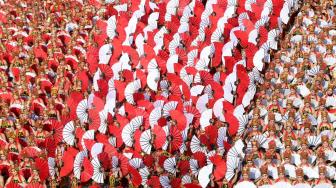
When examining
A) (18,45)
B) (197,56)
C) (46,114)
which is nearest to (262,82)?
(197,56)

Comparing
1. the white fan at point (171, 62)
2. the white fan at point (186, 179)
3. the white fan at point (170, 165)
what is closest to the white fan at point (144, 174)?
the white fan at point (170, 165)

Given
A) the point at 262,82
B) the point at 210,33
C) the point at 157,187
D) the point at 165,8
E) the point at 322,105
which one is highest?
the point at 165,8

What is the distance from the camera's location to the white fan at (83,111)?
8.38 m

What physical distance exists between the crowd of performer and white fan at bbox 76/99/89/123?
15 millimetres

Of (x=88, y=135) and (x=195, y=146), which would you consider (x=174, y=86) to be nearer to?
(x=195, y=146)

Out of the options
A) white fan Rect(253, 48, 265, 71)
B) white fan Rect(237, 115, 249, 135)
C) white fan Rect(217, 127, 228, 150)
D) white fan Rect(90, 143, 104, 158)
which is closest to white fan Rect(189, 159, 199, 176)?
white fan Rect(217, 127, 228, 150)

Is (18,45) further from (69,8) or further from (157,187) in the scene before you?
(157,187)

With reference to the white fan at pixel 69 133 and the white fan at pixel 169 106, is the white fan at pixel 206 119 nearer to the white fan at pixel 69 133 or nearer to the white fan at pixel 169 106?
the white fan at pixel 169 106

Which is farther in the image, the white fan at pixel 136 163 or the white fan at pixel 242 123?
the white fan at pixel 242 123

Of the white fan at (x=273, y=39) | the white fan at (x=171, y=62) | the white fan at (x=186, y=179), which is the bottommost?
the white fan at (x=186, y=179)

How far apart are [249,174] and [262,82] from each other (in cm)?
232

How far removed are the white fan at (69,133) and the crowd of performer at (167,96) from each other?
0.06ft

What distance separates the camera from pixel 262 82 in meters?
9.27

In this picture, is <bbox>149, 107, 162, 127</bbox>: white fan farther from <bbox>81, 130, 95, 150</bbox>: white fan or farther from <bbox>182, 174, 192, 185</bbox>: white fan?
<bbox>182, 174, 192, 185</bbox>: white fan
